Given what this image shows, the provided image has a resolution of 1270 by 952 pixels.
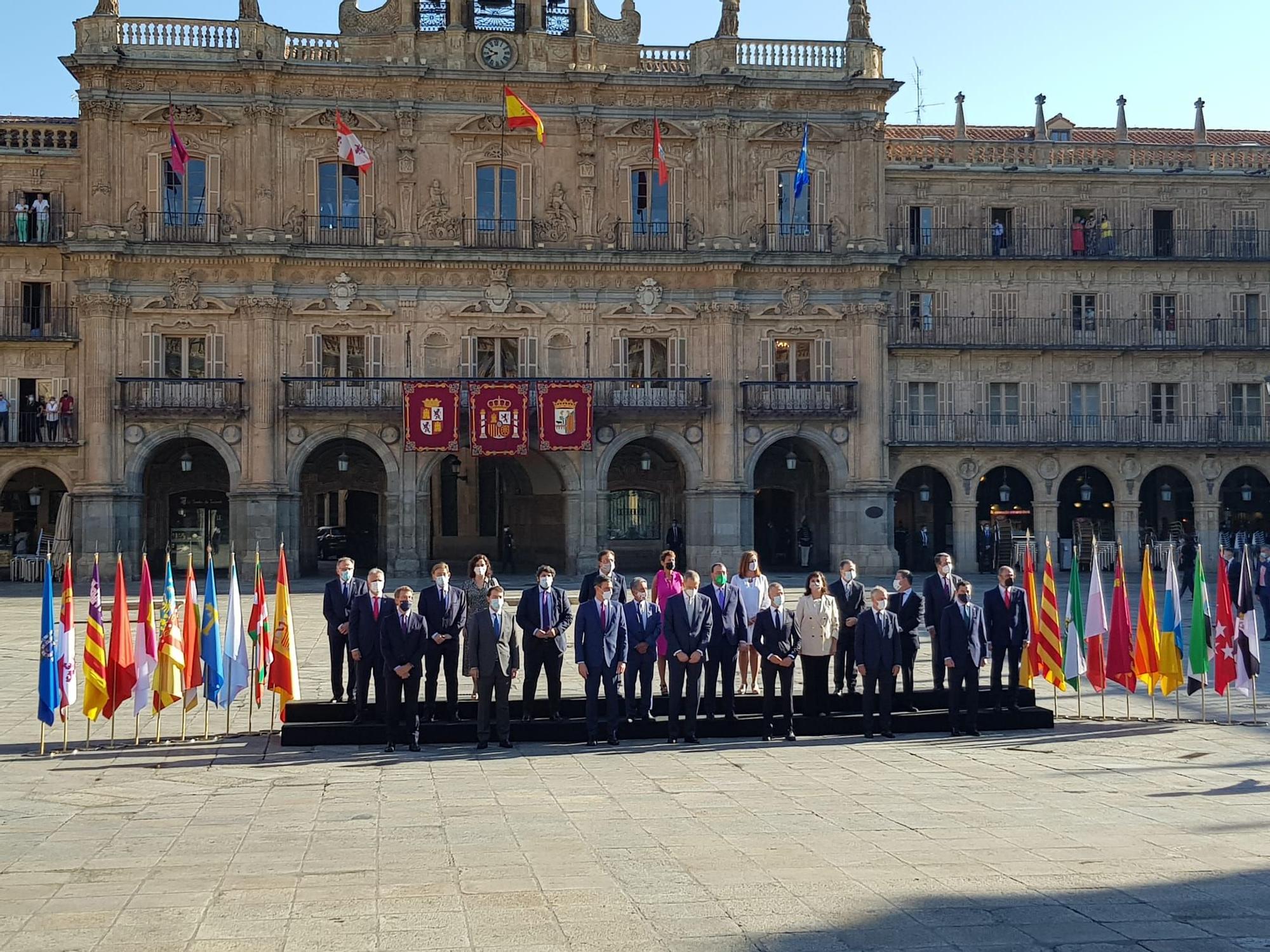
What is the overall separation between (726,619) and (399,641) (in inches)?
153

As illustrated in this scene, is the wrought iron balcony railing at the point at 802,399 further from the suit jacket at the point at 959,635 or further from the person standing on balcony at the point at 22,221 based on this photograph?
the suit jacket at the point at 959,635

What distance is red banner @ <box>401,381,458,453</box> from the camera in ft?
127

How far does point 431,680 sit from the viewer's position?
15578mm

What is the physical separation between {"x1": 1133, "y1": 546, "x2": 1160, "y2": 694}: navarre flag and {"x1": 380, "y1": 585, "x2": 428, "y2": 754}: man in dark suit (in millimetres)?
8859

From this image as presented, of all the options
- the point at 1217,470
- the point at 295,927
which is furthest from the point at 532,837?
the point at 1217,470

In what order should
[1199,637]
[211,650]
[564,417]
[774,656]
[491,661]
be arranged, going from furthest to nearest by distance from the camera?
[564,417] < [1199,637] < [211,650] < [774,656] < [491,661]

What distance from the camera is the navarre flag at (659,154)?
39094 mm

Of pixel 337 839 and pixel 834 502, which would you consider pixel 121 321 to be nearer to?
pixel 834 502

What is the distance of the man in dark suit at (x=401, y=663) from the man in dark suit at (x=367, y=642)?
0.22 metres

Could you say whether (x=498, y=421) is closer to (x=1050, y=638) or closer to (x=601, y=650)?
(x=1050, y=638)

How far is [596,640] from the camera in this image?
15070mm

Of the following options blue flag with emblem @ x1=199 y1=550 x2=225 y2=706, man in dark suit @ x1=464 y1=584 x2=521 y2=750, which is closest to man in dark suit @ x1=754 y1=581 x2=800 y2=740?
man in dark suit @ x1=464 y1=584 x2=521 y2=750

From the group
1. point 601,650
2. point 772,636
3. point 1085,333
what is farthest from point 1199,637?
point 1085,333

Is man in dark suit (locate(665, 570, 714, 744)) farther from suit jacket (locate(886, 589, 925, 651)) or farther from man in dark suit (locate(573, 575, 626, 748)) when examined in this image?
suit jacket (locate(886, 589, 925, 651))
